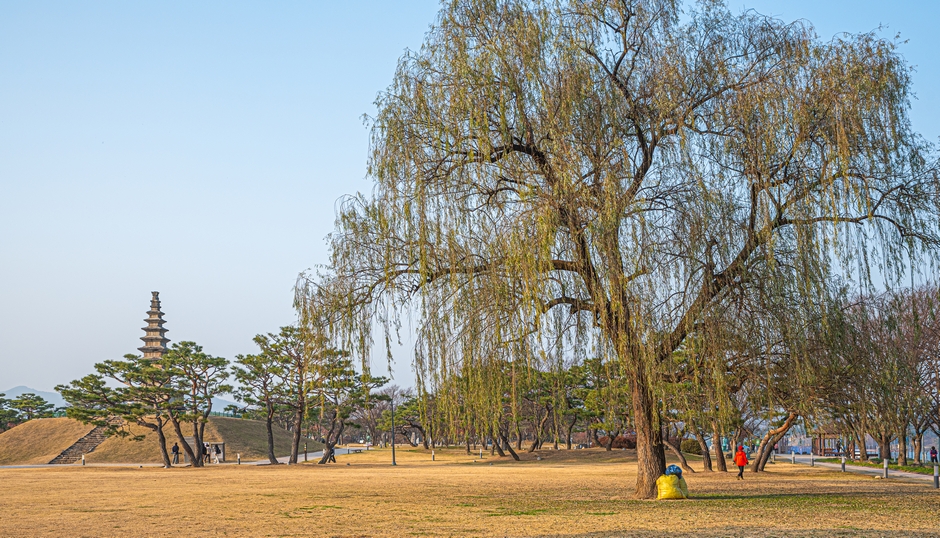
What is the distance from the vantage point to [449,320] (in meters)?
12.2

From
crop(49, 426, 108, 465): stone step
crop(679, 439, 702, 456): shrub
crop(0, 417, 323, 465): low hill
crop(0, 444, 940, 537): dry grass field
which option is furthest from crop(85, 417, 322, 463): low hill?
crop(0, 444, 940, 537): dry grass field

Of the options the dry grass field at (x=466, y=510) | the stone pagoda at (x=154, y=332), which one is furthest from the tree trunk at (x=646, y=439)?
the stone pagoda at (x=154, y=332)

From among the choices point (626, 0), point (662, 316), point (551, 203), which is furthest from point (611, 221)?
point (626, 0)

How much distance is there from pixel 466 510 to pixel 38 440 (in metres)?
49.3

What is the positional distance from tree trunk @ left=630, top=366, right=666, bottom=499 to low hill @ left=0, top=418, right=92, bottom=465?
150ft

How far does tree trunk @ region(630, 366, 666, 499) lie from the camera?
46.3ft

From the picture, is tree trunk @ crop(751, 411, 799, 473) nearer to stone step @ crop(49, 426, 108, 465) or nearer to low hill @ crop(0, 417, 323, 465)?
low hill @ crop(0, 417, 323, 465)

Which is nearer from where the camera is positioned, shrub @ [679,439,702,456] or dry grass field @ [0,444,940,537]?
dry grass field @ [0,444,940,537]

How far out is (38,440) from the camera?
53.5 m

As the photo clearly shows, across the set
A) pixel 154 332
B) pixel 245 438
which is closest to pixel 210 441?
pixel 245 438

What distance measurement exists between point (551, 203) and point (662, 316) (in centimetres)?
238

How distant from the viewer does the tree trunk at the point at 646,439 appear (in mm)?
14109

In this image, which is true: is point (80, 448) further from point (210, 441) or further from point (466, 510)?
point (466, 510)

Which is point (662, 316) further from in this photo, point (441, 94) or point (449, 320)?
point (441, 94)
